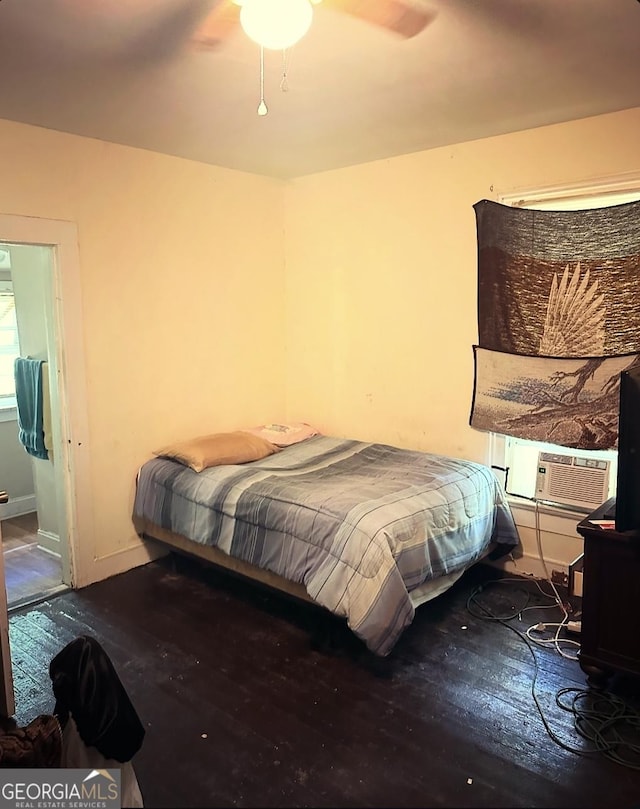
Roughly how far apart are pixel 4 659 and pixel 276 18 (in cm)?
217

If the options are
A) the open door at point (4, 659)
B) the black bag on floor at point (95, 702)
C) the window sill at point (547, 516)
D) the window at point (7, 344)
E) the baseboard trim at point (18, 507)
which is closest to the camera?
the black bag on floor at point (95, 702)

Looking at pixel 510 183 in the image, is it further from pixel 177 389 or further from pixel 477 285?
pixel 177 389

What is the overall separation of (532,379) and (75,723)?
8.59 ft

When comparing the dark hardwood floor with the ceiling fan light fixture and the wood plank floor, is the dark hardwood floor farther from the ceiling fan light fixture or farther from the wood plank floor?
the ceiling fan light fixture

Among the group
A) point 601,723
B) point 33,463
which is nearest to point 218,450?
point 33,463

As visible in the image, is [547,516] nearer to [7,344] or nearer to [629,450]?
[629,450]

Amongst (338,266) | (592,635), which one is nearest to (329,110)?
(338,266)

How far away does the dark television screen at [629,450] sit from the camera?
6.45 feet

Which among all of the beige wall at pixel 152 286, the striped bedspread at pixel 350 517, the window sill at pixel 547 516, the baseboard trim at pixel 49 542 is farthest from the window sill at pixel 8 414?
the window sill at pixel 547 516

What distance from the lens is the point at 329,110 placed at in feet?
8.60

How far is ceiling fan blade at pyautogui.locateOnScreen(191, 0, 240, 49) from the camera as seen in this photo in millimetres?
1731

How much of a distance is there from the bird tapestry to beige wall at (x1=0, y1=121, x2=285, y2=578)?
1532mm

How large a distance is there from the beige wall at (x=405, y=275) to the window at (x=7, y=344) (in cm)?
210

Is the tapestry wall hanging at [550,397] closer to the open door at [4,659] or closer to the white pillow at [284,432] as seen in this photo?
the white pillow at [284,432]
